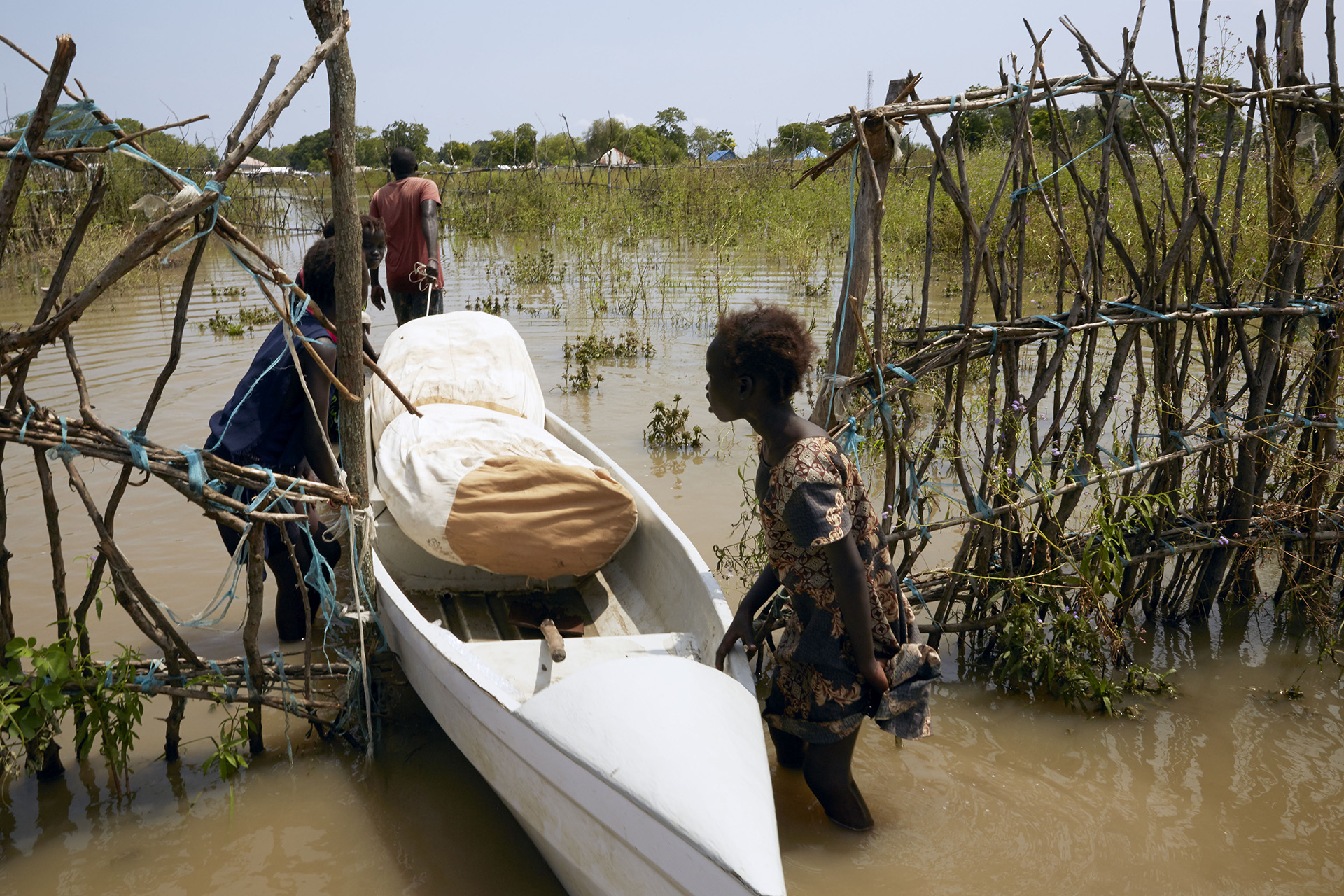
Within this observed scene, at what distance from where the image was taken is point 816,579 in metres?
2.32

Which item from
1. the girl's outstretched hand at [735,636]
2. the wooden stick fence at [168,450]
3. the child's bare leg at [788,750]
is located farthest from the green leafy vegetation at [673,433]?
the girl's outstretched hand at [735,636]

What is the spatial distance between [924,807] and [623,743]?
143 centimetres

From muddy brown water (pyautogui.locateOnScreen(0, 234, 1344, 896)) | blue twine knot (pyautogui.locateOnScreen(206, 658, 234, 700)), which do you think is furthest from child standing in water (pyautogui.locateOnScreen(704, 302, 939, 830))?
blue twine knot (pyautogui.locateOnScreen(206, 658, 234, 700))

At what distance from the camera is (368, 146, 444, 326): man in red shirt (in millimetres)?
6035

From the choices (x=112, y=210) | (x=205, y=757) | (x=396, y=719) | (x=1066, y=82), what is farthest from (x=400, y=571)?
(x=112, y=210)

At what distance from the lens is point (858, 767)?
3084mm

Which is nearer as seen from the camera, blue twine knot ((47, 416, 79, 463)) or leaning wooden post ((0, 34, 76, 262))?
leaning wooden post ((0, 34, 76, 262))

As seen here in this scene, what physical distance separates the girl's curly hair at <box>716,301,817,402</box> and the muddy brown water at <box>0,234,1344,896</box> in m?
1.40

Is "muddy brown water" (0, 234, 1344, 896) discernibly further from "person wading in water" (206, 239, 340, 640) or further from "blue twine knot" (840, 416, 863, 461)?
"blue twine knot" (840, 416, 863, 461)

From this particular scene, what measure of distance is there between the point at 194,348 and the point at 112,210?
623cm

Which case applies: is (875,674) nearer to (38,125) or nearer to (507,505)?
(507,505)

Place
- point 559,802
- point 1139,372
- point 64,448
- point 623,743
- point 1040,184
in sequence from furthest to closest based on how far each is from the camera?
point 1139,372 < point 1040,184 < point 64,448 < point 559,802 < point 623,743

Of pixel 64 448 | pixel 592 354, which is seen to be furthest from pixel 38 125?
pixel 592 354

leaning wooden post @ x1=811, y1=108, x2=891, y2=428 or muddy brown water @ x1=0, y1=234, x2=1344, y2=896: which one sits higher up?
leaning wooden post @ x1=811, y1=108, x2=891, y2=428
